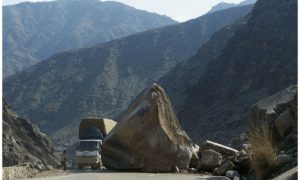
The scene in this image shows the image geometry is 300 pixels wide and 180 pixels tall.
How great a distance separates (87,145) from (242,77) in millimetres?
60765

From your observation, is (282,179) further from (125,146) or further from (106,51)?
(106,51)

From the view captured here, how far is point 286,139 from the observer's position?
1391 centimetres

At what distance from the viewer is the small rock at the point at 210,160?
57.3ft

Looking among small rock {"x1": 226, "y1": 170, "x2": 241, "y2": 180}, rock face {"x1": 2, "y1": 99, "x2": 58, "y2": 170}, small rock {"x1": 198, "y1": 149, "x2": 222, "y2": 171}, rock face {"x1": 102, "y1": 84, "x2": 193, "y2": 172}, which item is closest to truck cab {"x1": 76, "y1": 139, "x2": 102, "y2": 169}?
rock face {"x1": 102, "y1": 84, "x2": 193, "y2": 172}

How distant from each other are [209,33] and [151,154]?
136 m

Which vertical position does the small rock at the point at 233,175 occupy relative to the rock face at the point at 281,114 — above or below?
below

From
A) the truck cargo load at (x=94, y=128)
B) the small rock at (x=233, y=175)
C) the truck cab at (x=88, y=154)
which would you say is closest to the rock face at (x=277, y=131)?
the small rock at (x=233, y=175)

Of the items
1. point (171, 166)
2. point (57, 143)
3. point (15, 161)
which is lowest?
point (57, 143)

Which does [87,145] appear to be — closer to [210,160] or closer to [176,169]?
[176,169]

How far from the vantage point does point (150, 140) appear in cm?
1945

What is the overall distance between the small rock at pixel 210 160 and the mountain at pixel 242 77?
1884 inches

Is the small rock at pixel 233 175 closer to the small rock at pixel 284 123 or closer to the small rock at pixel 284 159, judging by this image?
the small rock at pixel 284 123

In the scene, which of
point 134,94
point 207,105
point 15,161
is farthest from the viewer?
point 134,94

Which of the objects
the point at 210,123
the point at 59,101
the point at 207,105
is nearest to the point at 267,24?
the point at 207,105
